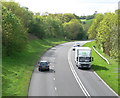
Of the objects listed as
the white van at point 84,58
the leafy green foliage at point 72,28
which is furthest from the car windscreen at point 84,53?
the leafy green foliage at point 72,28

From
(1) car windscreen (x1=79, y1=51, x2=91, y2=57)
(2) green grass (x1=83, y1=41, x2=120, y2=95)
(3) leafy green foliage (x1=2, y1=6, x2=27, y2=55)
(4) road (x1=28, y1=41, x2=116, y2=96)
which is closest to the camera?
(4) road (x1=28, y1=41, x2=116, y2=96)

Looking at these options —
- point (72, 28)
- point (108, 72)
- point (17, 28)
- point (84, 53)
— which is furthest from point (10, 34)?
point (72, 28)

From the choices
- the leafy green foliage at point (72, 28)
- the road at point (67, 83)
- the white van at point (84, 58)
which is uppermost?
the leafy green foliage at point (72, 28)

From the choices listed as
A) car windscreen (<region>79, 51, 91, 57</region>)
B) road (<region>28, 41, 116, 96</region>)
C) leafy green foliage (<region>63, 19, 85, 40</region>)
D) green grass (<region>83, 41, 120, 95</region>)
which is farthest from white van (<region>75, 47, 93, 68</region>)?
leafy green foliage (<region>63, 19, 85, 40</region>)

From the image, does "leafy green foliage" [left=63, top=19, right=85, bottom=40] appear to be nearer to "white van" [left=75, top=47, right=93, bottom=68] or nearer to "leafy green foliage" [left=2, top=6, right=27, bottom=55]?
"leafy green foliage" [left=2, top=6, right=27, bottom=55]

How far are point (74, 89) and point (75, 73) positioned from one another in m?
9.16

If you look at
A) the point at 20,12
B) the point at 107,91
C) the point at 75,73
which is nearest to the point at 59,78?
the point at 75,73

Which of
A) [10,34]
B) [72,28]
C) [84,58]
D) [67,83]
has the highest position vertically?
[72,28]

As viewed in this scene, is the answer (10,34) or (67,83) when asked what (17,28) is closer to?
(10,34)

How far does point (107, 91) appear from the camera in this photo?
2622 centimetres

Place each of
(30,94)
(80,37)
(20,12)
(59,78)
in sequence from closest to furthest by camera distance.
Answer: (30,94) < (59,78) < (20,12) < (80,37)

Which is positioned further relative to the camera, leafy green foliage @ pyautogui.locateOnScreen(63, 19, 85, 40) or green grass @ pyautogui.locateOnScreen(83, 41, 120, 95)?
leafy green foliage @ pyautogui.locateOnScreen(63, 19, 85, 40)

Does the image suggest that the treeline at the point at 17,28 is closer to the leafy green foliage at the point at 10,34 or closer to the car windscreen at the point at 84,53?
the leafy green foliage at the point at 10,34

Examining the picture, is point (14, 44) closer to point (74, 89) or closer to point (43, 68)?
point (43, 68)
